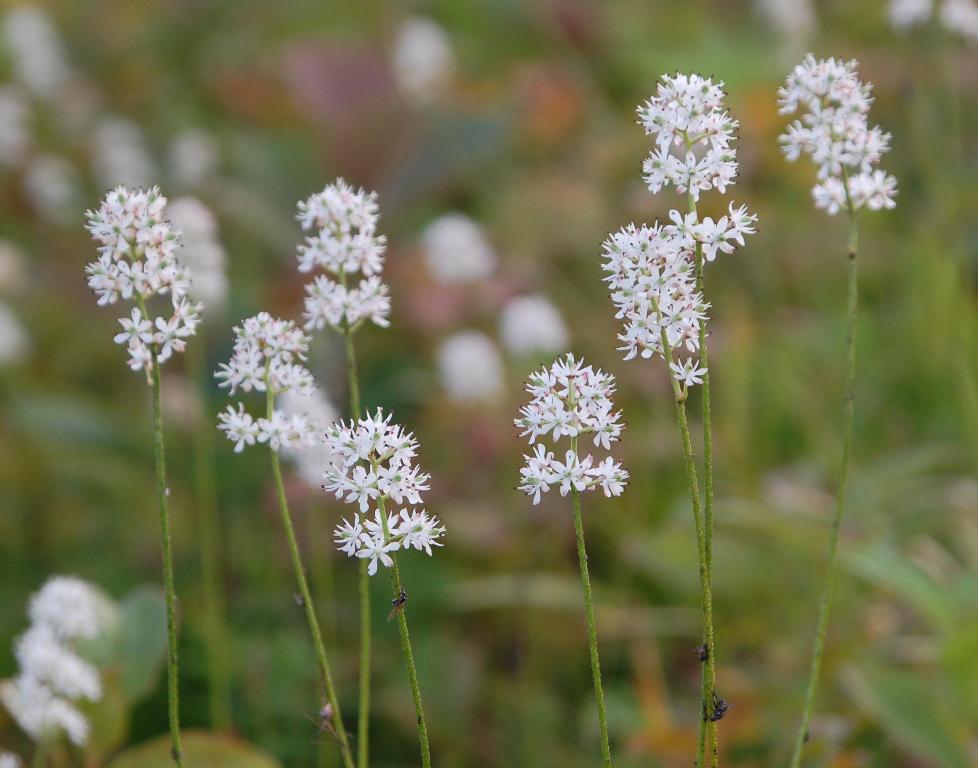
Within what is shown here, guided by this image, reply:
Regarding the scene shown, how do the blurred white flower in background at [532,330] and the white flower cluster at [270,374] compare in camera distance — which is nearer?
the white flower cluster at [270,374]

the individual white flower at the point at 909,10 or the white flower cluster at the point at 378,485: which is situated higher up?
the individual white flower at the point at 909,10

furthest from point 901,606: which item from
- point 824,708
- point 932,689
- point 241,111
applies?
point 241,111

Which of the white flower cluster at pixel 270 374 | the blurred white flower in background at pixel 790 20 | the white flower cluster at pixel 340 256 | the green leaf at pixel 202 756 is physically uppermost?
the blurred white flower in background at pixel 790 20

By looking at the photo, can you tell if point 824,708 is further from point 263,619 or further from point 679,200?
point 679,200

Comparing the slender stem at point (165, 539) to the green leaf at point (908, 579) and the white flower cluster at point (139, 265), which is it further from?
the green leaf at point (908, 579)

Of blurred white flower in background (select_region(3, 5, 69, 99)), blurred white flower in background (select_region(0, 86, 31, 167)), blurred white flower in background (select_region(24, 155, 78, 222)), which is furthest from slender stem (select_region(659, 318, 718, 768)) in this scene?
blurred white flower in background (select_region(3, 5, 69, 99))

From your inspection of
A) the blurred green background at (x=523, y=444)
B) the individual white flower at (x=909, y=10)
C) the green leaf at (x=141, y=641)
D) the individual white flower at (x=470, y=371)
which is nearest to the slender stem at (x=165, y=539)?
the green leaf at (x=141, y=641)

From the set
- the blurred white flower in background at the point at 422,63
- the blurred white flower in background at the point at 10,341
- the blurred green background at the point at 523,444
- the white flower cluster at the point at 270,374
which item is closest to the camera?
the white flower cluster at the point at 270,374

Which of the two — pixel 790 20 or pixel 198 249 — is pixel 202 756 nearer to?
pixel 198 249
